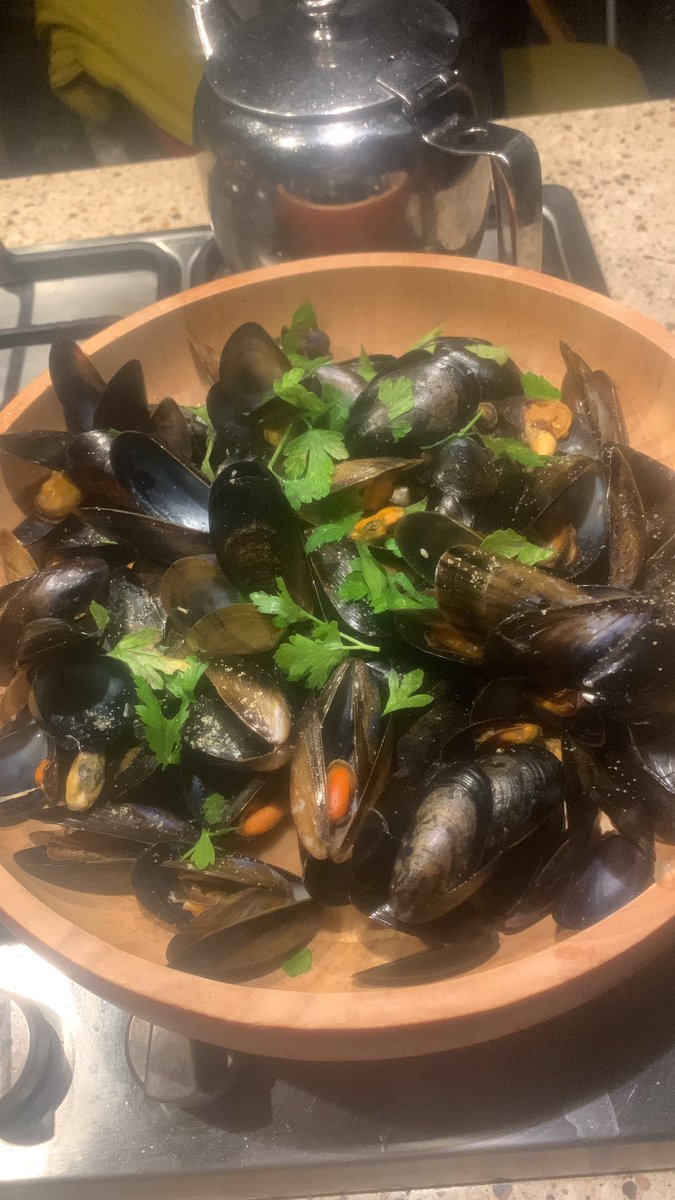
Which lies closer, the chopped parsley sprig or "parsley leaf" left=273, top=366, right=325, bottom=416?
the chopped parsley sprig

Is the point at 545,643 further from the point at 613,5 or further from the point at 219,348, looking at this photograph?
the point at 613,5

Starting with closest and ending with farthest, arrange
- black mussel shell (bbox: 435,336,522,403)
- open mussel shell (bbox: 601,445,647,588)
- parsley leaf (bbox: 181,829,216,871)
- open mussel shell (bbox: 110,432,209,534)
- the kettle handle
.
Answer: parsley leaf (bbox: 181,829,216,871) < open mussel shell (bbox: 601,445,647,588) < open mussel shell (bbox: 110,432,209,534) < black mussel shell (bbox: 435,336,522,403) < the kettle handle

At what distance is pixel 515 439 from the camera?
1.03 m

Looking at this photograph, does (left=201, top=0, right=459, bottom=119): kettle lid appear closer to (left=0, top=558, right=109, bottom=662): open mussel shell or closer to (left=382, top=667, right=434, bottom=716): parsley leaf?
(left=0, top=558, right=109, bottom=662): open mussel shell

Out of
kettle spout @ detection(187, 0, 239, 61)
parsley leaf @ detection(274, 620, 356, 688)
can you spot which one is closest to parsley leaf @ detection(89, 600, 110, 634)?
parsley leaf @ detection(274, 620, 356, 688)

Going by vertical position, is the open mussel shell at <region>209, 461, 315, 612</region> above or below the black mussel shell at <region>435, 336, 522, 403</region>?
below

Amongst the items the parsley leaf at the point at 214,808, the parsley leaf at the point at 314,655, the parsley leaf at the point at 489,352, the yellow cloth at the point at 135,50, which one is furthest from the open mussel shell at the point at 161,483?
the yellow cloth at the point at 135,50

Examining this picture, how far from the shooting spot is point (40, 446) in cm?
104

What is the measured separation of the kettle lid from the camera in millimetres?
1303

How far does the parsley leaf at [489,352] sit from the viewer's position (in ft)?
3.57

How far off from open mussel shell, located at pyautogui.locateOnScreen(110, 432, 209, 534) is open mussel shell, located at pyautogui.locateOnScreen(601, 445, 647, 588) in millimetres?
503

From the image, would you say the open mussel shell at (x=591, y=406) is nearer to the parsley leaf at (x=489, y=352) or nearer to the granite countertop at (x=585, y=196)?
the parsley leaf at (x=489, y=352)

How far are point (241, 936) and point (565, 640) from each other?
421 mm

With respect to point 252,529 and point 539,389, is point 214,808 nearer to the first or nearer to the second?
point 252,529
